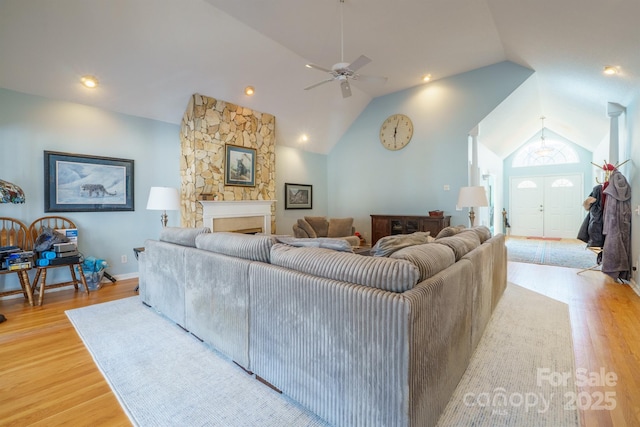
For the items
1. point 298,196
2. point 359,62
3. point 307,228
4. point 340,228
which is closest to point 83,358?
point 359,62

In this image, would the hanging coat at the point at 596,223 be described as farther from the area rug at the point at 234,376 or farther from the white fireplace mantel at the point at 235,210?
the white fireplace mantel at the point at 235,210

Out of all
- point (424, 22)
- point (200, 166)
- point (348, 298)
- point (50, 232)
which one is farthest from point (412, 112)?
point (50, 232)

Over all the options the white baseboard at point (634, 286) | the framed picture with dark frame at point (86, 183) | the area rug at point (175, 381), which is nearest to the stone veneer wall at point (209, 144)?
the framed picture with dark frame at point (86, 183)

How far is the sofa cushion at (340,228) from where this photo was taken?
6.18 metres

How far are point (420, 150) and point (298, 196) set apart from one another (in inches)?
116

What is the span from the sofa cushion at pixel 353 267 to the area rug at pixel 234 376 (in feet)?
2.50

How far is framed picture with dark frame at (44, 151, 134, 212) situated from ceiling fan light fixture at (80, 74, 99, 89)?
935 mm

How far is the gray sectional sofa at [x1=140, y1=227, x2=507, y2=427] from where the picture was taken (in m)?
1.17

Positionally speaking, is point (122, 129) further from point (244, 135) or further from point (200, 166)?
point (244, 135)

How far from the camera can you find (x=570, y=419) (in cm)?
147

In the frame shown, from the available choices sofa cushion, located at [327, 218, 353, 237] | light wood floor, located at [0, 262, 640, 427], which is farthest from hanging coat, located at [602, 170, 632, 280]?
sofa cushion, located at [327, 218, 353, 237]

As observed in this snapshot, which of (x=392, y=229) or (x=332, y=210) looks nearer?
(x=392, y=229)

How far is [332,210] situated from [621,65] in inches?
219

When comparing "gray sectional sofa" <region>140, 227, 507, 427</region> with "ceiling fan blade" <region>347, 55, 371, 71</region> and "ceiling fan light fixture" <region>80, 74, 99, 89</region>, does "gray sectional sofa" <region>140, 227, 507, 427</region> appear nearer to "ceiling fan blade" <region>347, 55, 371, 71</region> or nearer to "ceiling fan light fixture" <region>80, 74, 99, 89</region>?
"ceiling fan blade" <region>347, 55, 371, 71</region>
